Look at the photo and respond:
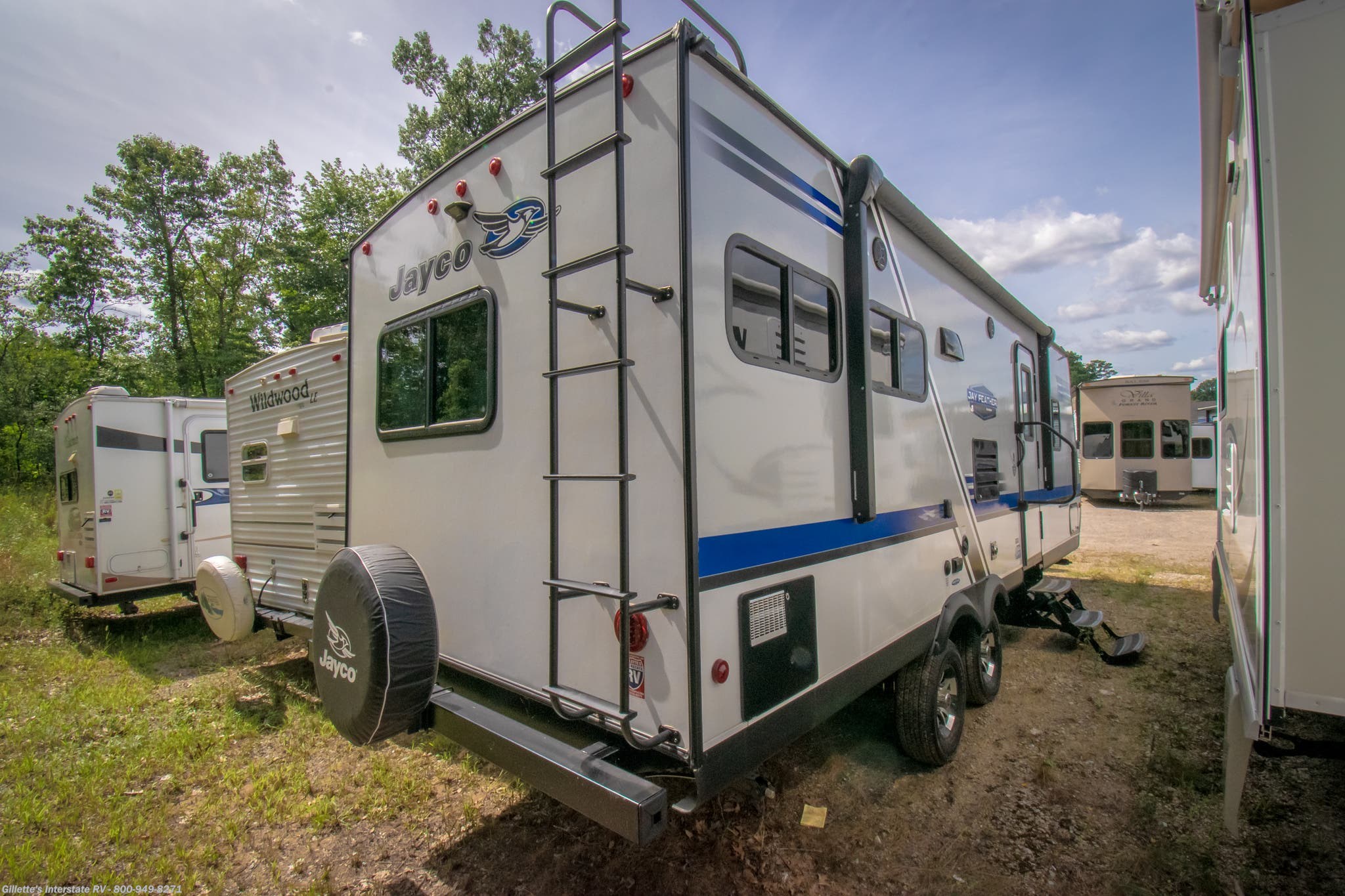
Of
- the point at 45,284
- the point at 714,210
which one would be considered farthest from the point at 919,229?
the point at 45,284

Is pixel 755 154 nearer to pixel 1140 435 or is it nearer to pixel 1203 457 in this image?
pixel 1140 435

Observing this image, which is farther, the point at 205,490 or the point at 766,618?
the point at 205,490

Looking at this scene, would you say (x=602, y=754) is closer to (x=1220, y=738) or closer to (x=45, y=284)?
(x=1220, y=738)

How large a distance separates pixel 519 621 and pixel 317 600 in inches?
38.1

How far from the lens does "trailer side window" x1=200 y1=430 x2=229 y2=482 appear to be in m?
7.63

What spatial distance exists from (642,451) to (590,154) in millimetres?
1023

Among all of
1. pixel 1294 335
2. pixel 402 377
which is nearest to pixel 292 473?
pixel 402 377

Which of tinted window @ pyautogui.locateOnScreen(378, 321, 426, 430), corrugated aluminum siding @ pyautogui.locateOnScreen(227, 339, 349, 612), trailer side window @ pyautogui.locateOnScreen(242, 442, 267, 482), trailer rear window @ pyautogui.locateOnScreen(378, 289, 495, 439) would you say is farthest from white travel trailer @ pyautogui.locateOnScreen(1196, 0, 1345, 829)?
trailer side window @ pyautogui.locateOnScreen(242, 442, 267, 482)

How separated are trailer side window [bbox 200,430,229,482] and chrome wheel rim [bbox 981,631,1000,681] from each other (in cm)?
802

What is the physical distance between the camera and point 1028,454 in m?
6.07

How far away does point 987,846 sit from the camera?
2.94 meters

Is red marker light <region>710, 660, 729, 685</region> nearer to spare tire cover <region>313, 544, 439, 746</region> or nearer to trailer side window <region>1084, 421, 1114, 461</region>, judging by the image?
spare tire cover <region>313, 544, 439, 746</region>

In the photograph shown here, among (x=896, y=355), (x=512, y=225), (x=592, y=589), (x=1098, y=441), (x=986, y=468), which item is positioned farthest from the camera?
(x=1098, y=441)

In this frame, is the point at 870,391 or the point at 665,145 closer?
the point at 665,145
